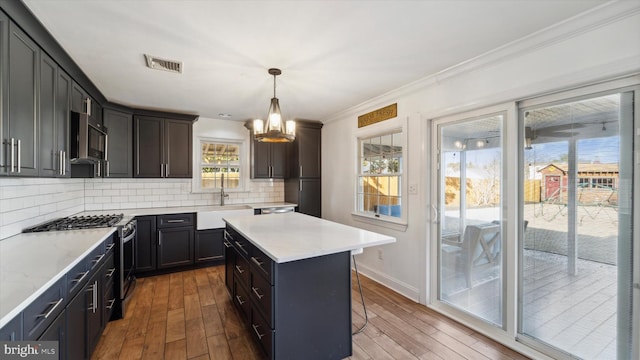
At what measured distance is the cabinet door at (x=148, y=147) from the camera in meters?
3.97

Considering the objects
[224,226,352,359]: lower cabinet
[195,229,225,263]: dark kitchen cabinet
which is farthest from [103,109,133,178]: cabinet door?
[224,226,352,359]: lower cabinet

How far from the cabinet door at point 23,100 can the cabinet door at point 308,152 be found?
3303mm

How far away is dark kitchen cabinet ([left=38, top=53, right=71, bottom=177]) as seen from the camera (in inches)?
76.6

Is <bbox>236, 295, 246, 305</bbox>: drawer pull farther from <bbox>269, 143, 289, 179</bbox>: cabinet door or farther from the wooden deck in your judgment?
<bbox>269, 143, 289, 179</bbox>: cabinet door

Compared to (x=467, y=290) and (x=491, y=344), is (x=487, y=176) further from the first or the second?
(x=491, y=344)

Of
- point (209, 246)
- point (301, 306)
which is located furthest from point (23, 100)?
point (209, 246)

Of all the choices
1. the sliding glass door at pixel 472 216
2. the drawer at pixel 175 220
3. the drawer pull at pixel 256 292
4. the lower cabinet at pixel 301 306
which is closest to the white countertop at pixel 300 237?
the lower cabinet at pixel 301 306

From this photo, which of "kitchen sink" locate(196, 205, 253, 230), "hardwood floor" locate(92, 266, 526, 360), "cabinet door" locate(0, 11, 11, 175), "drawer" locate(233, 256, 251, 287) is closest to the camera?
"cabinet door" locate(0, 11, 11, 175)

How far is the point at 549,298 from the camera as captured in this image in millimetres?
2084

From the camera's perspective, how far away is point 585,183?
6.23 feet

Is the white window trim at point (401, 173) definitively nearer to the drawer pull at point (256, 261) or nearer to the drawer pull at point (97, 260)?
the drawer pull at point (256, 261)

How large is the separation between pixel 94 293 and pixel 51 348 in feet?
2.52

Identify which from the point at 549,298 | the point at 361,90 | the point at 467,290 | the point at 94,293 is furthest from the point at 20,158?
the point at 549,298

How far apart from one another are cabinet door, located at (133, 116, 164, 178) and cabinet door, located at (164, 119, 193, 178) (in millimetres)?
88
